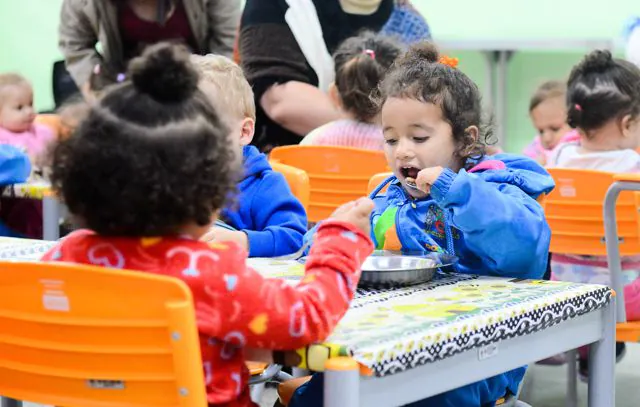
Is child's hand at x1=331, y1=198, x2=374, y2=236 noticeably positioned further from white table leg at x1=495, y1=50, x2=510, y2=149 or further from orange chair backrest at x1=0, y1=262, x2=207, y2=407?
white table leg at x1=495, y1=50, x2=510, y2=149

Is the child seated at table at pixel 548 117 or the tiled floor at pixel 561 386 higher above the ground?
the child seated at table at pixel 548 117

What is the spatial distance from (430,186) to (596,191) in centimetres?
112

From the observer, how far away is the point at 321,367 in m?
1.31

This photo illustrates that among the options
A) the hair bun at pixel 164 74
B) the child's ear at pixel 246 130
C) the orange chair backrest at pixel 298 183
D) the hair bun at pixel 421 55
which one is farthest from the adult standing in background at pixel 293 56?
the hair bun at pixel 164 74

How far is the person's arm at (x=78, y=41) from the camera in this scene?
4422 millimetres

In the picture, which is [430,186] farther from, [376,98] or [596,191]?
[596,191]

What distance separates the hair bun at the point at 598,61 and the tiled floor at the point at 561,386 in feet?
3.50

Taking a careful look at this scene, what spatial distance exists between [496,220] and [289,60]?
8.08ft

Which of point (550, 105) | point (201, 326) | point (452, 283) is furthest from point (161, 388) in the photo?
point (550, 105)

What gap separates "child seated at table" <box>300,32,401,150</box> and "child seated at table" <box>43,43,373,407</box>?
2.49m

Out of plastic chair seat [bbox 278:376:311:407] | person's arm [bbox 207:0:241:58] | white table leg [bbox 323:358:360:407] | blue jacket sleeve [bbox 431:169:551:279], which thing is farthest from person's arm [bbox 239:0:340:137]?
white table leg [bbox 323:358:360:407]

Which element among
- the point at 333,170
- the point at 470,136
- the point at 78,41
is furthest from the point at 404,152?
the point at 78,41

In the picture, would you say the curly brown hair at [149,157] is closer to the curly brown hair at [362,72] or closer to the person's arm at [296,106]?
the curly brown hair at [362,72]

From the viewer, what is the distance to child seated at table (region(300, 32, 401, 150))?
3.87 meters
